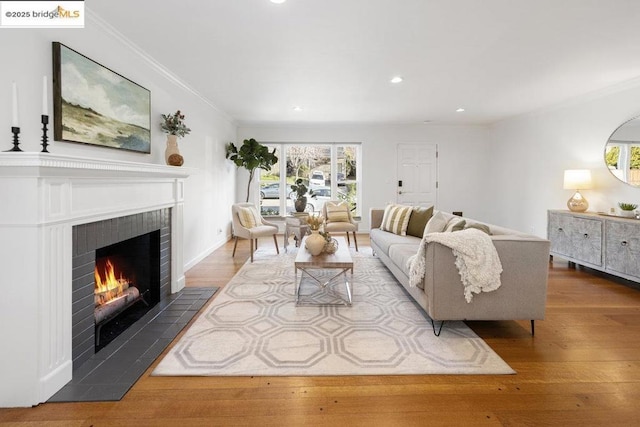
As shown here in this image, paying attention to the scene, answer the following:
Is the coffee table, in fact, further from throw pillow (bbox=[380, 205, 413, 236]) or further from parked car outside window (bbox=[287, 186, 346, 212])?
parked car outside window (bbox=[287, 186, 346, 212])

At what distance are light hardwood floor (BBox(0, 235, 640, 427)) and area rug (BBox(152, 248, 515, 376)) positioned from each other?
0.09 meters

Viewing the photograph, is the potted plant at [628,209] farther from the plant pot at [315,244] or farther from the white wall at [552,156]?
the plant pot at [315,244]

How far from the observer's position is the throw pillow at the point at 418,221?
426cm

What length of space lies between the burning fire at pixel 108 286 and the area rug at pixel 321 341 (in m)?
0.66

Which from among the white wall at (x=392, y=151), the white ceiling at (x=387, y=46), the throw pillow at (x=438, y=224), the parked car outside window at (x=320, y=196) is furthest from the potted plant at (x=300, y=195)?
the throw pillow at (x=438, y=224)

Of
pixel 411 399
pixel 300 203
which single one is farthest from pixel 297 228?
pixel 411 399

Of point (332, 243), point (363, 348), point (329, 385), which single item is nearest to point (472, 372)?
point (363, 348)

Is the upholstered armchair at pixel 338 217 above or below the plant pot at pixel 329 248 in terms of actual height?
above

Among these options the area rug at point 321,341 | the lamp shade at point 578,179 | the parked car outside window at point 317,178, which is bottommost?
the area rug at point 321,341

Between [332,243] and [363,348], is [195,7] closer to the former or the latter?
[332,243]

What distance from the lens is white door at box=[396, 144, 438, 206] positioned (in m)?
7.27

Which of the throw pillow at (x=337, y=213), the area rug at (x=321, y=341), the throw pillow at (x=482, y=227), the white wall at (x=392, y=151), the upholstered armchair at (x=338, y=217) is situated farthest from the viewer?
the white wall at (x=392, y=151)

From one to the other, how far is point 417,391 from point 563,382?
85cm

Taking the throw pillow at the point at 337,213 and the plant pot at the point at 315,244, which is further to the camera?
the throw pillow at the point at 337,213
